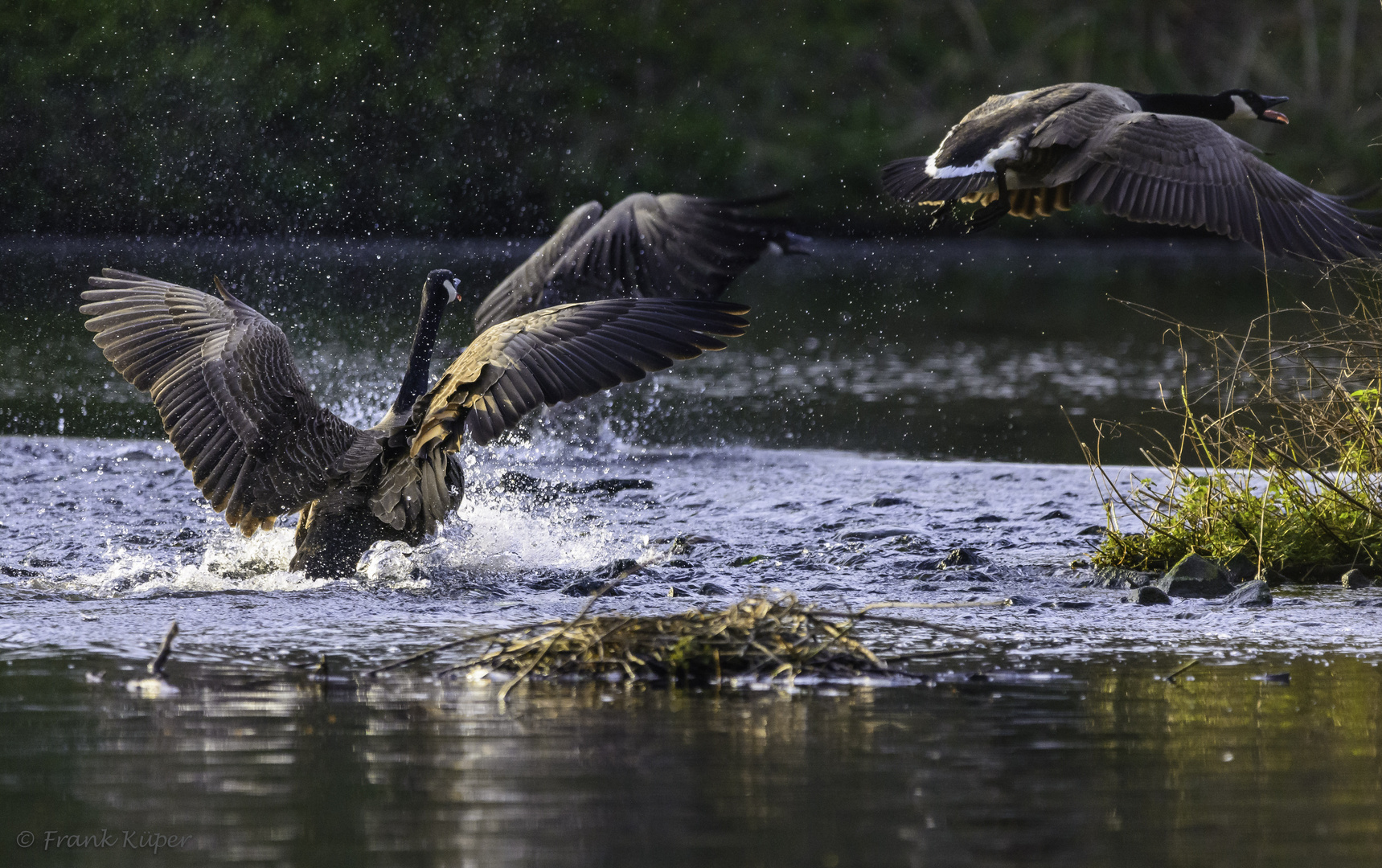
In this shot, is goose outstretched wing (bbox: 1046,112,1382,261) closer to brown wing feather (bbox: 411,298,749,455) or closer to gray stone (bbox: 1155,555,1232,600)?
gray stone (bbox: 1155,555,1232,600)

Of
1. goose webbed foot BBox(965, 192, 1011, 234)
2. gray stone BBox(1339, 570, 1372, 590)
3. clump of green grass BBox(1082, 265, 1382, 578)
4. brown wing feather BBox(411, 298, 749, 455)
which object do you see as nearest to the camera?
brown wing feather BBox(411, 298, 749, 455)

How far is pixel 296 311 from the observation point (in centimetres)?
2161

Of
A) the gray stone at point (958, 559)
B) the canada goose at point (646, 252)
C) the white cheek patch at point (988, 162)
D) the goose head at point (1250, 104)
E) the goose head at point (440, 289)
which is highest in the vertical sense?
the goose head at point (1250, 104)

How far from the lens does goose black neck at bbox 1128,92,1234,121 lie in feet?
31.1

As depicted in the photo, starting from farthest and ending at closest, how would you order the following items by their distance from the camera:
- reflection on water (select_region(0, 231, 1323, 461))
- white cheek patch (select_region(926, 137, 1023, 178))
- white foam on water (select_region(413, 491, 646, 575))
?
reflection on water (select_region(0, 231, 1323, 461))
white cheek patch (select_region(926, 137, 1023, 178))
white foam on water (select_region(413, 491, 646, 575))

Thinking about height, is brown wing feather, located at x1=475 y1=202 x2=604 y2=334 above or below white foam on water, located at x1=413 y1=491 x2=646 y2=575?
above

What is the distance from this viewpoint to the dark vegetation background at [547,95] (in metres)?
31.4

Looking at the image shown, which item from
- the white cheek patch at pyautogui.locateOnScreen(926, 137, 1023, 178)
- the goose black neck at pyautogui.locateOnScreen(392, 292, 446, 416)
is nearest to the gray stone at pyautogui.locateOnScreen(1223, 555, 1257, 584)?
the white cheek patch at pyautogui.locateOnScreen(926, 137, 1023, 178)

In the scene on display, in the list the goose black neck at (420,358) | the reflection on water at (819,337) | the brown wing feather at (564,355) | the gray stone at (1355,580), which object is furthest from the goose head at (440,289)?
the gray stone at (1355,580)

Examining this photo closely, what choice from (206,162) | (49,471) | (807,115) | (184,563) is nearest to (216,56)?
(206,162)

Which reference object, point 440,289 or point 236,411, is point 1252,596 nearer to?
point 440,289

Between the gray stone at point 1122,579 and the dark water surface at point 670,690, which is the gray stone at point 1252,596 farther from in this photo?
the gray stone at point 1122,579

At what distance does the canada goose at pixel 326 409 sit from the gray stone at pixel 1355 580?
116 inches

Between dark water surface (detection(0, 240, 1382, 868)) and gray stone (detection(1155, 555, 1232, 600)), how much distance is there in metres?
0.13
